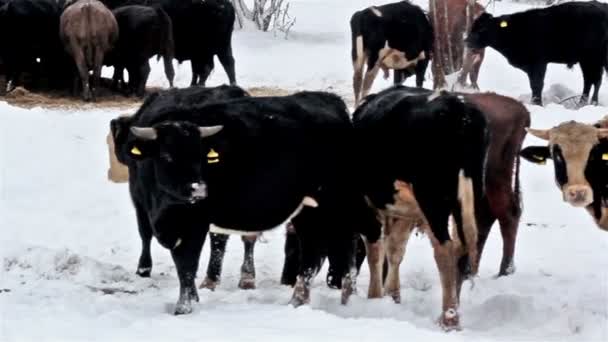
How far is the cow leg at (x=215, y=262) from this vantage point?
8945 millimetres

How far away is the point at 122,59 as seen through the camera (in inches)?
706

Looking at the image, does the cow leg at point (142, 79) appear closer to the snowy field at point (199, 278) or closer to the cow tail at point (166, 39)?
the cow tail at point (166, 39)

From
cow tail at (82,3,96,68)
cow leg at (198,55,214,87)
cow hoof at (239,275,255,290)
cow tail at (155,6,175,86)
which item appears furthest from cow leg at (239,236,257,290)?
cow leg at (198,55,214,87)

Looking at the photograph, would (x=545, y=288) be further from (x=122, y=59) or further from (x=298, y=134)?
(x=122, y=59)

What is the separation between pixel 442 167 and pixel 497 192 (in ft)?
6.58

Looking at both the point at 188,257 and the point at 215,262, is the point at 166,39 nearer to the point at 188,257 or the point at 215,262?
the point at 215,262

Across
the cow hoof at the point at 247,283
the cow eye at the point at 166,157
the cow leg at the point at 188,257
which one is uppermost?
the cow eye at the point at 166,157

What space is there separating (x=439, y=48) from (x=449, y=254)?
11425mm

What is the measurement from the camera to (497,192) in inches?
360

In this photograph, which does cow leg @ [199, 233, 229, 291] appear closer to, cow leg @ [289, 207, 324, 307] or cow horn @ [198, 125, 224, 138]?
cow leg @ [289, 207, 324, 307]

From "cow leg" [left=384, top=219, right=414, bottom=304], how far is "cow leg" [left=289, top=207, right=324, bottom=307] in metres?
0.57

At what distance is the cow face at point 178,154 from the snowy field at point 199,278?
2.82 ft

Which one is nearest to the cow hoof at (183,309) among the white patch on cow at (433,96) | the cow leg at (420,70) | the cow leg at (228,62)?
the white patch on cow at (433,96)

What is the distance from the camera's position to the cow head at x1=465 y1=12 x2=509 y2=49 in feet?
61.4
